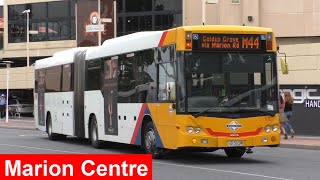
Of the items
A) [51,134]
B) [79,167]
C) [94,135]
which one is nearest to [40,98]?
[51,134]

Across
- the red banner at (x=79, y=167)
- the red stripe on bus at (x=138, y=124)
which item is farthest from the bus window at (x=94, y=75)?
the red banner at (x=79, y=167)

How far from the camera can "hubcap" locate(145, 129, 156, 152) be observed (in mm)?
15655

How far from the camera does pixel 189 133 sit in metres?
14.1

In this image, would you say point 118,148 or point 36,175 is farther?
point 118,148

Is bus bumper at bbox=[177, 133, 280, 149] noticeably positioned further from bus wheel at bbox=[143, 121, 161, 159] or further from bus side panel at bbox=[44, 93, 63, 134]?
bus side panel at bbox=[44, 93, 63, 134]

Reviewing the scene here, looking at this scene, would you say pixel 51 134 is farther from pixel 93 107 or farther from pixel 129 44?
pixel 129 44

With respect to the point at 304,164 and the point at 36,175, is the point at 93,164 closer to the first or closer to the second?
the point at 36,175

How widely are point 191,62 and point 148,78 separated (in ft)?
6.37

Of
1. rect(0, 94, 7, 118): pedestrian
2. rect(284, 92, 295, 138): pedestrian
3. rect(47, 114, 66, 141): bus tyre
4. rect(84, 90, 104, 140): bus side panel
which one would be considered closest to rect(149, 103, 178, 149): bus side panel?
rect(84, 90, 104, 140): bus side panel

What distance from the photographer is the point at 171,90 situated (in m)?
14.5

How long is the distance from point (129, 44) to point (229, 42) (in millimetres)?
3560

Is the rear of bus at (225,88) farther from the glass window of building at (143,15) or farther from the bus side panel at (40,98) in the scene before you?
the glass window of building at (143,15)

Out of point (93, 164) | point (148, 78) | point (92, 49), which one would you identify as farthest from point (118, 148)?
point (93, 164)

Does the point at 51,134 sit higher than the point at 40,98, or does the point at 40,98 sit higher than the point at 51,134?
the point at 40,98
